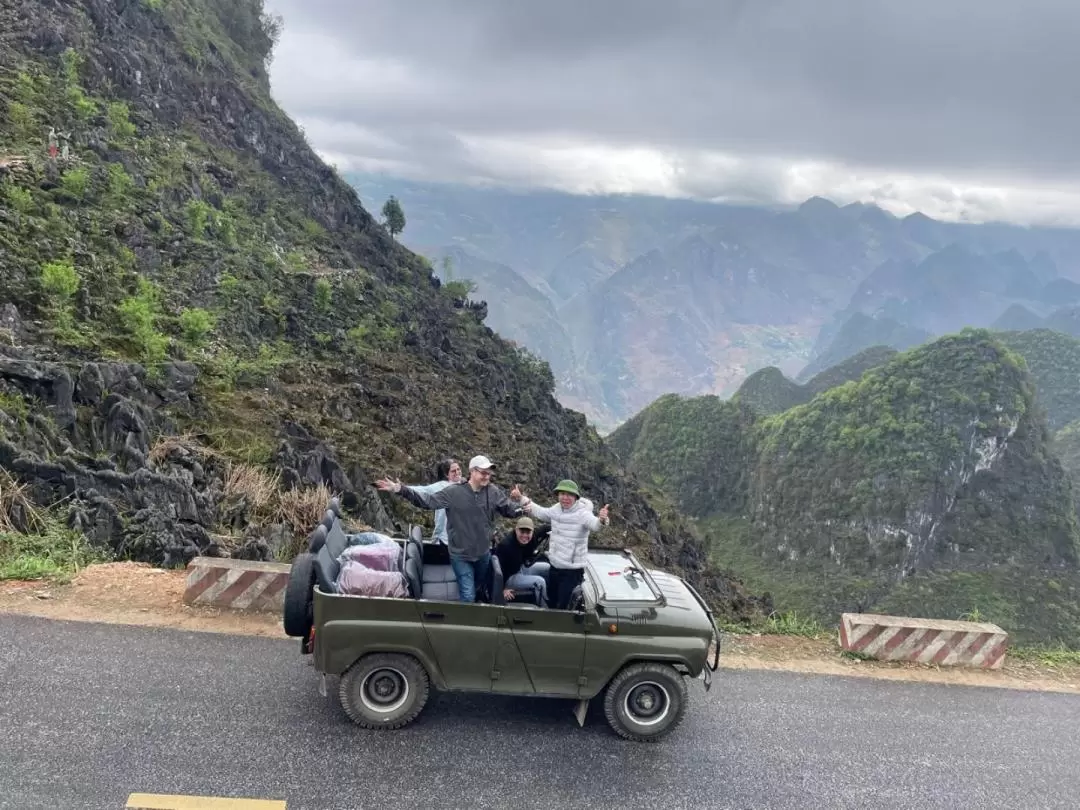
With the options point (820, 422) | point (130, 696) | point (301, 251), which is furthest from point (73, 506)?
point (820, 422)

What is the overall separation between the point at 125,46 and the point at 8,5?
571cm

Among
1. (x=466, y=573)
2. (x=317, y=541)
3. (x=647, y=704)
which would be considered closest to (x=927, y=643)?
(x=647, y=704)

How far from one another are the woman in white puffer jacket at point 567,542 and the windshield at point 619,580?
0.27 metres

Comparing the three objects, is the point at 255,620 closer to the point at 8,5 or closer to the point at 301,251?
the point at 301,251

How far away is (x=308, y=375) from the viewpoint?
1037 inches

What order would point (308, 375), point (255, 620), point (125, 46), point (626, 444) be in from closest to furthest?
point (255, 620)
point (308, 375)
point (125, 46)
point (626, 444)

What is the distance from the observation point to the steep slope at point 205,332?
12.7 metres

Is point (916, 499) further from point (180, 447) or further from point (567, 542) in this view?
point (567, 542)

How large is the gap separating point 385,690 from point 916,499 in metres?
82.3

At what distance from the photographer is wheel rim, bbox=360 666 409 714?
595 cm

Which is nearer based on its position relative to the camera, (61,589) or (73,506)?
(61,589)

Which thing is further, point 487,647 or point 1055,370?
point 1055,370

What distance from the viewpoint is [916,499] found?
251ft

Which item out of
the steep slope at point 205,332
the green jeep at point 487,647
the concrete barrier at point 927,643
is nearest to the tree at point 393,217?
the steep slope at point 205,332
